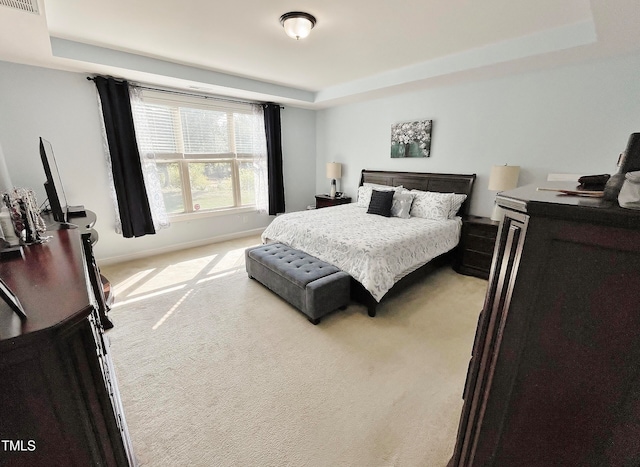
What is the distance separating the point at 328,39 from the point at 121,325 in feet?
10.7

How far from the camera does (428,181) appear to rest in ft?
13.2

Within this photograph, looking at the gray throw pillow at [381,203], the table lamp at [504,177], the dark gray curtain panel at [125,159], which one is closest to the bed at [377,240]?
the gray throw pillow at [381,203]

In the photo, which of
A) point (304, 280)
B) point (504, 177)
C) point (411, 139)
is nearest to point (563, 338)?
point (304, 280)

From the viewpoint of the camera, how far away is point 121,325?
242 cm

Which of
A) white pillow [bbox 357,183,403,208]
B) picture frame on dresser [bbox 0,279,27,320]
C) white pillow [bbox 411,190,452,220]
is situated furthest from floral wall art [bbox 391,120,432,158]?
picture frame on dresser [bbox 0,279,27,320]

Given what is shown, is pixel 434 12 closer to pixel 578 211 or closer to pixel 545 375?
pixel 578 211

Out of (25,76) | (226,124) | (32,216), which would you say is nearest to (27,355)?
(32,216)

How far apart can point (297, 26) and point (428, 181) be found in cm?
271

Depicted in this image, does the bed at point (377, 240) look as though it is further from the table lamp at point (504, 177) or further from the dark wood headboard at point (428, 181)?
the table lamp at point (504, 177)

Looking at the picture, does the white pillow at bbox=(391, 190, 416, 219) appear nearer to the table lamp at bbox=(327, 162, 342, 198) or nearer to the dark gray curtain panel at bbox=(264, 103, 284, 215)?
the table lamp at bbox=(327, 162, 342, 198)

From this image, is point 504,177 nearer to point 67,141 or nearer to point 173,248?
point 173,248

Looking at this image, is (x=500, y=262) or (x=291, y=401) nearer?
(x=500, y=262)

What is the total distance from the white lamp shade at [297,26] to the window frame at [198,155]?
235 cm

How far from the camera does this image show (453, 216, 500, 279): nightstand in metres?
3.23
